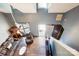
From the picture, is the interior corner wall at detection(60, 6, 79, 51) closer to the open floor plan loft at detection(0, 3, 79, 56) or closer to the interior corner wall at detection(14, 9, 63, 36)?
the open floor plan loft at detection(0, 3, 79, 56)

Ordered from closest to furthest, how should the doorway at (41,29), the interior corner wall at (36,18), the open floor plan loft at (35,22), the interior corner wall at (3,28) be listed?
the interior corner wall at (3,28), the open floor plan loft at (35,22), the interior corner wall at (36,18), the doorway at (41,29)

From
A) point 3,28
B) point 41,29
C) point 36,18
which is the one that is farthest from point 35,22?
point 3,28

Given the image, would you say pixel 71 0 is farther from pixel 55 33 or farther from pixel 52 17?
pixel 55 33

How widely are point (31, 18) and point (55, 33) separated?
4.36ft

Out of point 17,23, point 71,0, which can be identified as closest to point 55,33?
point 17,23

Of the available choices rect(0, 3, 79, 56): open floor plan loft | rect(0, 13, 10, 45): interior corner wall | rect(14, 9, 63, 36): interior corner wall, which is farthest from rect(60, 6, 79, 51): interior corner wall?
rect(0, 13, 10, 45): interior corner wall

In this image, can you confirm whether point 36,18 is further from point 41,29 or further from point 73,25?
point 73,25

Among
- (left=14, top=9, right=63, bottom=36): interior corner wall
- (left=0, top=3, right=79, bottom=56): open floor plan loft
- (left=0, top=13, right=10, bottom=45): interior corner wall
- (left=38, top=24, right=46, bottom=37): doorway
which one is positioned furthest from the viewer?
(left=38, top=24, right=46, bottom=37): doorway

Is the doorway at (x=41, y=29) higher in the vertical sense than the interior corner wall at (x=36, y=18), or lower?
lower

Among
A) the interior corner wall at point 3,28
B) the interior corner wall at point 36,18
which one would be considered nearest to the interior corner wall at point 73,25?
the interior corner wall at point 36,18

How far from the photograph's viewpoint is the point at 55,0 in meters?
0.84

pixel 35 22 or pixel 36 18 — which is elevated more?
pixel 36 18

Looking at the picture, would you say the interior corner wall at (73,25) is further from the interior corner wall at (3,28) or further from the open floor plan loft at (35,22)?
the interior corner wall at (3,28)

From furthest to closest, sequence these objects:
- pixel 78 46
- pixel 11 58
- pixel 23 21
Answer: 1. pixel 23 21
2. pixel 78 46
3. pixel 11 58
